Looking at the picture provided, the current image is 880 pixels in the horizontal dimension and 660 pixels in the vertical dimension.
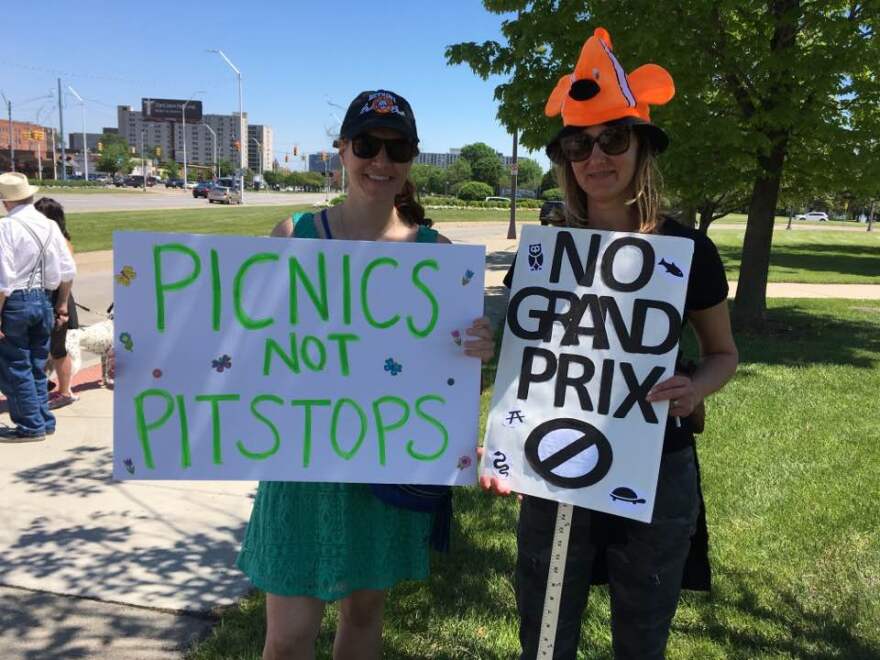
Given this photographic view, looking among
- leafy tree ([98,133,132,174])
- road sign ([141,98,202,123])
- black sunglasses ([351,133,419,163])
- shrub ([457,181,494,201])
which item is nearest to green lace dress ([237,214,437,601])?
black sunglasses ([351,133,419,163])

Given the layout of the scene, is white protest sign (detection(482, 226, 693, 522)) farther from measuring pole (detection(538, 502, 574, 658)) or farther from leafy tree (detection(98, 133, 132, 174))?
leafy tree (detection(98, 133, 132, 174))

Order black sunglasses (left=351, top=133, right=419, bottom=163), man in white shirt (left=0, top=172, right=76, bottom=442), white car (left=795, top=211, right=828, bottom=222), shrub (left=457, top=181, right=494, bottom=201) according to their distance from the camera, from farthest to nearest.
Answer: white car (left=795, top=211, right=828, bottom=222)
shrub (left=457, top=181, right=494, bottom=201)
man in white shirt (left=0, top=172, right=76, bottom=442)
black sunglasses (left=351, top=133, right=419, bottom=163)

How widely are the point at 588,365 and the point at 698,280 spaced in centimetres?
37

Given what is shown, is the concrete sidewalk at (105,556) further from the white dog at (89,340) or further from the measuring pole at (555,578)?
the measuring pole at (555,578)

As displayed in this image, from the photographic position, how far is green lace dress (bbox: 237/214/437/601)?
1998mm

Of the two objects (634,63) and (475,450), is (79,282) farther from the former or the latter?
(475,450)

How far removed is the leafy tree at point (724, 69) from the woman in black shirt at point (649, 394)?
19.9ft

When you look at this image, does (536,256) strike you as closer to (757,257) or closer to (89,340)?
(89,340)

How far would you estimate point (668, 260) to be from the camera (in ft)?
6.00

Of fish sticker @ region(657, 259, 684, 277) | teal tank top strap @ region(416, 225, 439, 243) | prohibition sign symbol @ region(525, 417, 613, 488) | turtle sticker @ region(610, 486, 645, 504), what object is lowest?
turtle sticker @ region(610, 486, 645, 504)

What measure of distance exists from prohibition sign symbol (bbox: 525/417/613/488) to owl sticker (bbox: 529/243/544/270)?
0.42 m

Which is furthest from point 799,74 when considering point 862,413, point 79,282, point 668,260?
point 79,282

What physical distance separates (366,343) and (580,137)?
2.69ft

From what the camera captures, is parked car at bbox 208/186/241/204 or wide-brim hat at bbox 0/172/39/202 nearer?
wide-brim hat at bbox 0/172/39/202
